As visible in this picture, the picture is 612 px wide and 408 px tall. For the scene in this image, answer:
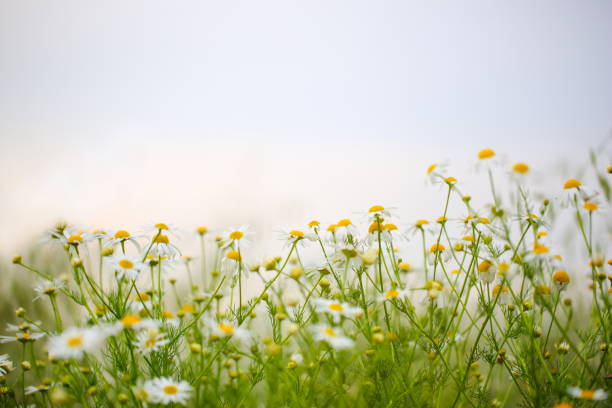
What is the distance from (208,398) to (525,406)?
1326 mm

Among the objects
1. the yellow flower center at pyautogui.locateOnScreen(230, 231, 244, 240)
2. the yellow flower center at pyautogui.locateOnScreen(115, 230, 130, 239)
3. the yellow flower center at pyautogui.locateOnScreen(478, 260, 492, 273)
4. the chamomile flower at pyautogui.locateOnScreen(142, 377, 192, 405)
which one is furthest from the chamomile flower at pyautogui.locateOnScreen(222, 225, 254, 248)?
the yellow flower center at pyautogui.locateOnScreen(478, 260, 492, 273)

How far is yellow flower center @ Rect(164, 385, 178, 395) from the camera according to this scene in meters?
1.21

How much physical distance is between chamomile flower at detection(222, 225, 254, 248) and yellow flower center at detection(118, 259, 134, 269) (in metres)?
0.44

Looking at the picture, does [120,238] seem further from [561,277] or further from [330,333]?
[561,277]

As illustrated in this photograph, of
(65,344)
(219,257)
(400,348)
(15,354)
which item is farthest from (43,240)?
(15,354)

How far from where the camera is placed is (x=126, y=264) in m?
1.46

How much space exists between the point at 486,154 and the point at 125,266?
1.43 m

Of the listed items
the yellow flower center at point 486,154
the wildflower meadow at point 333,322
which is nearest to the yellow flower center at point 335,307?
the wildflower meadow at point 333,322

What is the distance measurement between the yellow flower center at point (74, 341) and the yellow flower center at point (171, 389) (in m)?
0.31

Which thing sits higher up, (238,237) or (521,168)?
(521,168)

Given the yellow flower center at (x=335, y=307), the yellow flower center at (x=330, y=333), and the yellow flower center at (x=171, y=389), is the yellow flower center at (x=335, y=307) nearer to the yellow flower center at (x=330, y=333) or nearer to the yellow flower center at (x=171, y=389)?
the yellow flower center at (x=330, y=333)

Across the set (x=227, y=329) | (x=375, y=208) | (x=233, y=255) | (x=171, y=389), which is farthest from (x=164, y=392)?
(x=375, y=208)

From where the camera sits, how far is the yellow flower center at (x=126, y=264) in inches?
56.9

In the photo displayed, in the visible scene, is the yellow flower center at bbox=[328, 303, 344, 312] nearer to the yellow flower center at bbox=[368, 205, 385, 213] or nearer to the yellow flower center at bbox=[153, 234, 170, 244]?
the yellow flower center at bbox=[368, 205, 385, 213]
